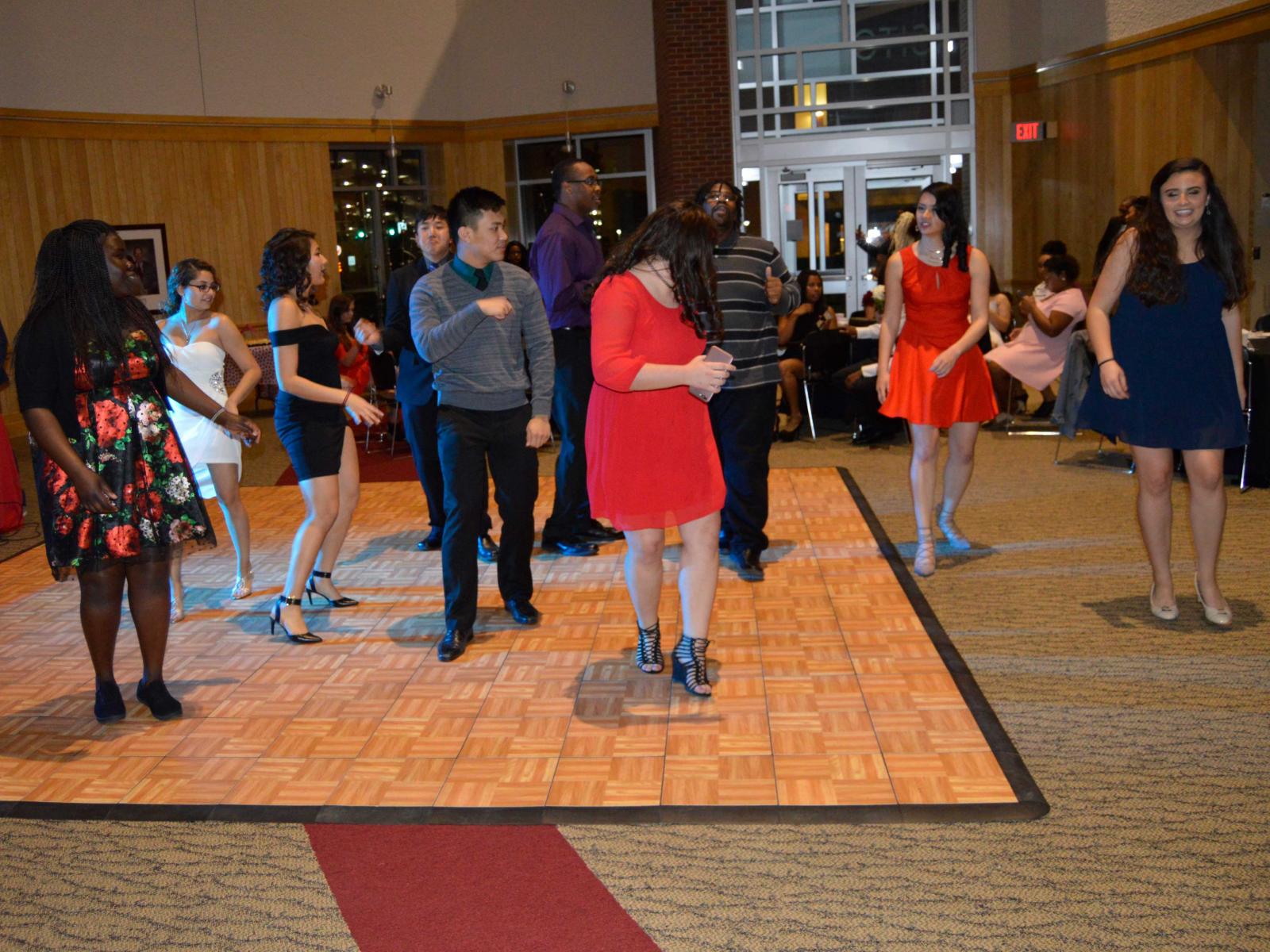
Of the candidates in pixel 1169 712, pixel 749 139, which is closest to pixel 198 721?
pixel 1169 712

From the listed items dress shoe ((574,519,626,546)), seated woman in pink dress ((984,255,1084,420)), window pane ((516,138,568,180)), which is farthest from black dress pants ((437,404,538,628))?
window pane ((516,138,568,180))

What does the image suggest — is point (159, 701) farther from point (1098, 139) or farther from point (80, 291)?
point (1098, 139)

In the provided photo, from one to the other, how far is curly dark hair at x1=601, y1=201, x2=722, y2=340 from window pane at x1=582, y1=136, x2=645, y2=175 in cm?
1199

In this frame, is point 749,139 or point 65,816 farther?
point 749,139

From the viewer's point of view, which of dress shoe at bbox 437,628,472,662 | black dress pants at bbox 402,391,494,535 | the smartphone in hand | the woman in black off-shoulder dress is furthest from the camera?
black dress pants at bbox 402,391,494,535

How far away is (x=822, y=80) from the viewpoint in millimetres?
14508

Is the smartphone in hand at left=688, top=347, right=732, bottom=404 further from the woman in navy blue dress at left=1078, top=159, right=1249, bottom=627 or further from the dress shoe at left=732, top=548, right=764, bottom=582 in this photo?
the dress shoe at left=732, top=548, right=764, bottom=582

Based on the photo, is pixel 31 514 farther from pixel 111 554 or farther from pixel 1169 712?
pixel 1169 712

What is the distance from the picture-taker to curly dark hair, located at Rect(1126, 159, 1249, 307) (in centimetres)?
421

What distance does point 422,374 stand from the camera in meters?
5.73

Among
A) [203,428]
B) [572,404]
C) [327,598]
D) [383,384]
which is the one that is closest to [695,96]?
[383,384]

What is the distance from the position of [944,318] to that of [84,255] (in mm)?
3384

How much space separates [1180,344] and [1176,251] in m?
0.33

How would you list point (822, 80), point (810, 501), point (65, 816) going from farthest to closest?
point (822, 80) → point (810, 501) → point (65, 816)
